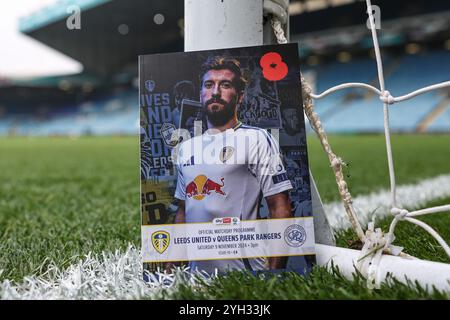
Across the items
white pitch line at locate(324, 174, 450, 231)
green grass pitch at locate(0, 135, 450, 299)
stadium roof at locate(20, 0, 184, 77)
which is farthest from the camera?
stadium roof at locate(20, 0, 184, 77)

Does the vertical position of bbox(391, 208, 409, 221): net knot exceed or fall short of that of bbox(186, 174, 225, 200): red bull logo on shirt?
it falls short

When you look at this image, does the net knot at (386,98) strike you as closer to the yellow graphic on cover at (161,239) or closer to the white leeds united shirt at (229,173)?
the white leeds united shirt at (229,173)

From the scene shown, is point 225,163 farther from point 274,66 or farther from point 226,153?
point 274,66

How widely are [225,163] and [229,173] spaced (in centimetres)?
2

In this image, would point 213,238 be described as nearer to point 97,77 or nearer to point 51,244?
point 51,244

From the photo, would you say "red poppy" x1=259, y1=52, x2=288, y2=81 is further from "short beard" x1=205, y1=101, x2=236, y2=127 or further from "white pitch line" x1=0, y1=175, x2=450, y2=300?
"white pitch line" x1=0, y1=175, x2=450, y2=300

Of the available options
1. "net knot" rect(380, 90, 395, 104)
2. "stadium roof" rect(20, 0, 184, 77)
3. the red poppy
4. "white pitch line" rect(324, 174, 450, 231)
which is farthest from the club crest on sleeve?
"stadium roof" rect(20, 0, 184, 77)

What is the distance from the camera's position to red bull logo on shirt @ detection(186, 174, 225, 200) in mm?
694

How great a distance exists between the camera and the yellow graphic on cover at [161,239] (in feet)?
2.27

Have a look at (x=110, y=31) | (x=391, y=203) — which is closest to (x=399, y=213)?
(x=391, y=203)

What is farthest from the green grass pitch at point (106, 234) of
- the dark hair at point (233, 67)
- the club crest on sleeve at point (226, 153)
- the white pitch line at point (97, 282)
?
the dark hair at point (233, 67)

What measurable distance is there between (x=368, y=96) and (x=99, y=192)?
1286 centimetres

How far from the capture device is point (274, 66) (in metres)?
0.70

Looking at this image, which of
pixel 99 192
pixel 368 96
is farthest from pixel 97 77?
pixel 99 192
